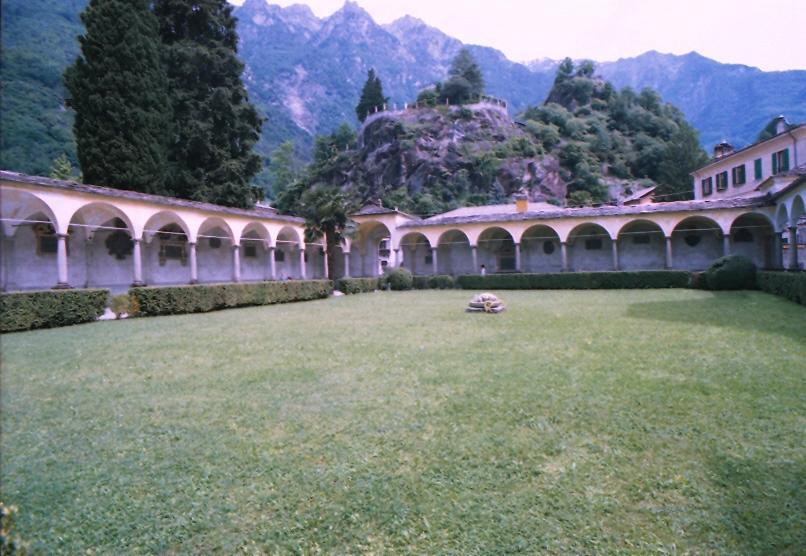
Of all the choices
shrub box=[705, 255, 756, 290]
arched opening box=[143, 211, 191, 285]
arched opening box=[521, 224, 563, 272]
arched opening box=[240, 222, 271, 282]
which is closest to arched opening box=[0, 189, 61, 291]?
arched opening box=[143, 211, 191, 285]

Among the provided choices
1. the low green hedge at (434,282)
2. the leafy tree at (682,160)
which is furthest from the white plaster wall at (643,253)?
the leafy tree at (682,160)

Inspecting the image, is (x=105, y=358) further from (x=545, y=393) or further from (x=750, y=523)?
(x=750, y=523)

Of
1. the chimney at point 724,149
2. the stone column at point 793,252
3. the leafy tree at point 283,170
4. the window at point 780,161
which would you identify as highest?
the leafy tree at point 283,170

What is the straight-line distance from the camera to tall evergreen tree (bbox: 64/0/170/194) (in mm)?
25286

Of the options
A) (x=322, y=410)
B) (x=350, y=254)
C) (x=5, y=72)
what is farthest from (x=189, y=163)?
(x=5, y=72)

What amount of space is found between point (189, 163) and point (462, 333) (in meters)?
28.6

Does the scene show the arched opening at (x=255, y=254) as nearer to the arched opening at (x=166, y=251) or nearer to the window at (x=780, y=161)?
the arched opening at (x=166, y=251)

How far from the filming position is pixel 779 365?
6.57m

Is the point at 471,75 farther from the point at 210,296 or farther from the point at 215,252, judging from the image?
the point at 210,296

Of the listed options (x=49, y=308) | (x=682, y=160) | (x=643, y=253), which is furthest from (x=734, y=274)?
(x=682, y=160)

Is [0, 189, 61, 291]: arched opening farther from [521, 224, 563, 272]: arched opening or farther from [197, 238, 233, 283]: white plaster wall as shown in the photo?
[521, 224, 563, 272]: arched opening

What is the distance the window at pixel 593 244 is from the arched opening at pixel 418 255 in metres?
12.5

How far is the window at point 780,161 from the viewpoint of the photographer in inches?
1017

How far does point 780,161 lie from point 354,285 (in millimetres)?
27312
